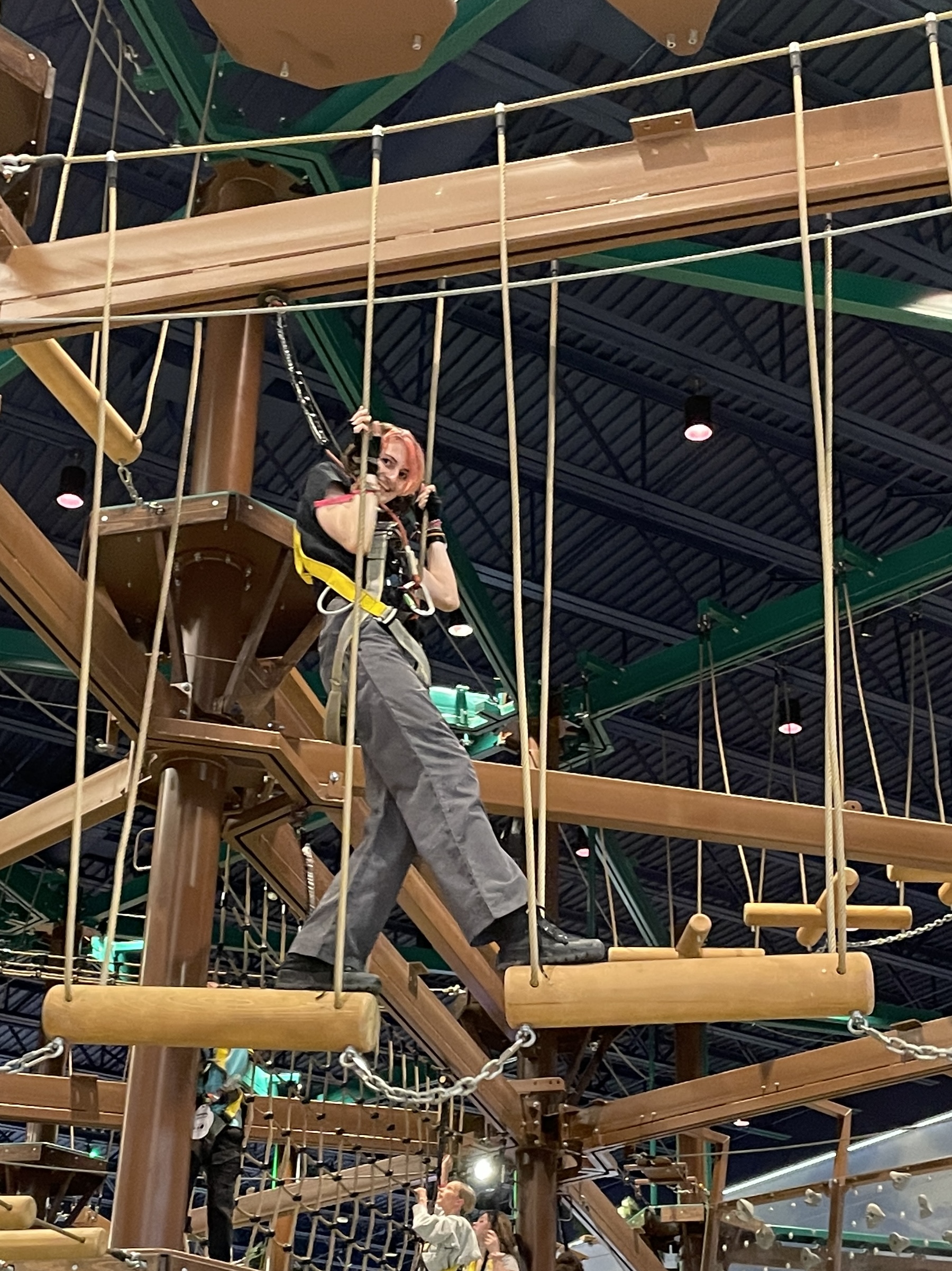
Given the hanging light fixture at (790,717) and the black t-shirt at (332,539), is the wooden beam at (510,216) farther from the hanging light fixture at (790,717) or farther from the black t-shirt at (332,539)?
the hanging light fixture at (790,717)

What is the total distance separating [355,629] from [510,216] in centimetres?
132

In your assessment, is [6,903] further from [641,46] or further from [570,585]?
[641,46]

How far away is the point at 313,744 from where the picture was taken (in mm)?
6270

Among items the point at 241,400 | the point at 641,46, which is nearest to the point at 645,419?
the point at 641,46

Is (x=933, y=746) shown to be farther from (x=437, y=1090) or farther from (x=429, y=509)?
(x=437, y=1090)

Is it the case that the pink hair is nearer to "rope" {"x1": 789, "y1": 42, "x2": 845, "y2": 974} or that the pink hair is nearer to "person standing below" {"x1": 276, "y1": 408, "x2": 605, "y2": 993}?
"person standing below" {"x1": 276, "y1": 408, "x2": 605, "y2": 993}

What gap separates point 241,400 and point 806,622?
498 cm

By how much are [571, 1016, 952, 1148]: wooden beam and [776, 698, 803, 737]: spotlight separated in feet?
11.1

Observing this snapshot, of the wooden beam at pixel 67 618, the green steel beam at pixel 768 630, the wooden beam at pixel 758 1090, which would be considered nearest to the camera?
the wooden beam at pixel 67 618

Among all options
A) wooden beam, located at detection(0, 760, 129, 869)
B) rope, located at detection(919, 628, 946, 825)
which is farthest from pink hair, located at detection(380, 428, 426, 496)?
rope, located at detection(919, 628, 946, 825)

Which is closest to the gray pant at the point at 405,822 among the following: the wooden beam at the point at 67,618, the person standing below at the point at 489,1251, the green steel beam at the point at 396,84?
the wooden beam at the point at 67,618

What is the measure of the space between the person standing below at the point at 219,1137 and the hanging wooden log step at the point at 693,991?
4.22 metres

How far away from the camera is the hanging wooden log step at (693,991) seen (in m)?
3.11

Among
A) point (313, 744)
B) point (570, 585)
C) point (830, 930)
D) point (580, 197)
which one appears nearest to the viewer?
point (830, 930)
